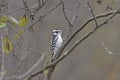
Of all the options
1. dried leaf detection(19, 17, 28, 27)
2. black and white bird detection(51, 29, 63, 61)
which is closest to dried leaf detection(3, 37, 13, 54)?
dried leaf detection(19, 17, 28, 27)

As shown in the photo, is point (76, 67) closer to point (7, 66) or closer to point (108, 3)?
point (7, 66)

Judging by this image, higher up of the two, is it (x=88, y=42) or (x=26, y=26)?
(x=26, y=26)

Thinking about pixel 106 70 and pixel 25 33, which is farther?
pixel 106 70

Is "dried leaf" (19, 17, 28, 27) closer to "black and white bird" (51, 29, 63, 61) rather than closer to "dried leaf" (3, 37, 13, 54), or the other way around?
"dried leaf" (3, 37, 13, 54)

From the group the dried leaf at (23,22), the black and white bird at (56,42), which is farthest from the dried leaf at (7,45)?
the black and white bird at (56,42)

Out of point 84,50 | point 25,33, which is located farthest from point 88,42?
point 25,33

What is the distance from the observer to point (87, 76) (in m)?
7.32

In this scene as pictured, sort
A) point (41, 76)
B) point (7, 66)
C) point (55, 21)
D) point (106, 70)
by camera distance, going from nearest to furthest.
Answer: point (41, 76) → point (7, 66) → point (55, 21) → point (106, 70)

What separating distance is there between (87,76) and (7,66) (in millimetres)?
4233

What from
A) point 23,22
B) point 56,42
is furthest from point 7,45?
point 56,42

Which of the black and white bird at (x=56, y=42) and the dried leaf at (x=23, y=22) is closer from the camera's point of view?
the dried leaf at (x=23, y=22)

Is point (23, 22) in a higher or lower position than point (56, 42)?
higher

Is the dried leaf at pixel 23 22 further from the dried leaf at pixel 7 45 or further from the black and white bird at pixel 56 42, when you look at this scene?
A: the black and white bird at pixel 56 42

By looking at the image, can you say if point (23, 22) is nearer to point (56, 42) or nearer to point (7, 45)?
point (7, 45)
